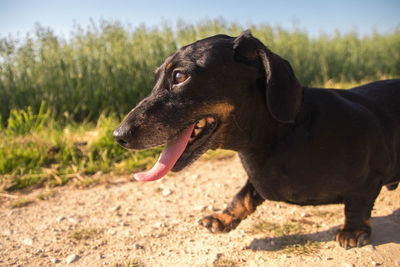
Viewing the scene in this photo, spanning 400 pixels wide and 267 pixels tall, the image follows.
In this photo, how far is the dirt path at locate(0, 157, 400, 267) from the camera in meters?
2.51

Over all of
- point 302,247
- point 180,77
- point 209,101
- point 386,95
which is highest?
point 180,77

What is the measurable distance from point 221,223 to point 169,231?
499 millimetres

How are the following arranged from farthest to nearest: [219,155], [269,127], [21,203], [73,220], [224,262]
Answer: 1. [219,155]
2. [21,203]
3. [73,220]
4. [224,262]
5. [269,127]

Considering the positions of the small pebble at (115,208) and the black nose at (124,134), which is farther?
the small pebble at (115,208)

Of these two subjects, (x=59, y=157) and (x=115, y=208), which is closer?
(x=115, y=208)

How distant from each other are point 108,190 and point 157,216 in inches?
33.3

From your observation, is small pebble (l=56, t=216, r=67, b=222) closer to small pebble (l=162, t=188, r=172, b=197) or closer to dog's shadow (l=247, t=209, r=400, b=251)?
small pebble (l=162, t=188, r=172, b=197)

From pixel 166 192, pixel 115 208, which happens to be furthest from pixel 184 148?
pixel 166 192

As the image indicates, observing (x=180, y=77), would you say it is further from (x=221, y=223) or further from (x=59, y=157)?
(x=59, y=157)

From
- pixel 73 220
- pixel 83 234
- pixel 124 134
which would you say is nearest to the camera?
pixel 124 134

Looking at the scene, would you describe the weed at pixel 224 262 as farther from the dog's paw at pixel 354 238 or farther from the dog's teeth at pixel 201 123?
the dog's teeth at pixel 201 123

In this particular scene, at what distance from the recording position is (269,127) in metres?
2.34

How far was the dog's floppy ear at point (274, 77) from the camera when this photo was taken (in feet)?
7.00

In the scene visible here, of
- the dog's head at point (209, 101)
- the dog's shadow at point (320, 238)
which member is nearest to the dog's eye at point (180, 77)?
the dog's head at point (209, 101)
